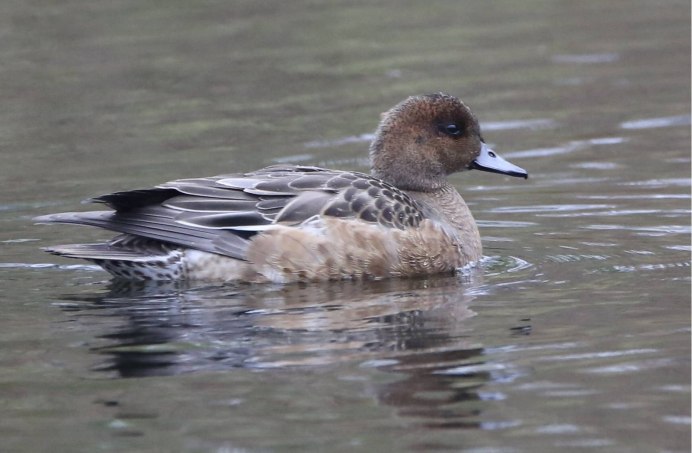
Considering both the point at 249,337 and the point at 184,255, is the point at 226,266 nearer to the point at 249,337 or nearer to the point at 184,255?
the point at 184,255

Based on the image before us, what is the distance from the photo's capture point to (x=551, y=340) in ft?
21.2

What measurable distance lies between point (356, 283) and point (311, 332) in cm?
128

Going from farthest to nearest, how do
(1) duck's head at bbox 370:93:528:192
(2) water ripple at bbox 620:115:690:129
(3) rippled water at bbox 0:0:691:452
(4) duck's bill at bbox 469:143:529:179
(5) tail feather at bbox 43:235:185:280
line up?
1. (2) water ripple at bbox 620:115:690:129
2. (4) duck's bill at bbox 469:143:529:179
3. (1) duck's head at bbox 370:93:528:192
4. (5) tail feather at bbox 43:235:185:280
5. (3) rippled water at bbox 0:0:691:452

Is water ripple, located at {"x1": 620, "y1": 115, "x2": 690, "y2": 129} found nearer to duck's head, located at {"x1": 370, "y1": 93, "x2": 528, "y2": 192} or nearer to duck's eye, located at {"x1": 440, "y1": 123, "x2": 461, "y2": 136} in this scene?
duck's head, located at {"x1": 370, "y1": 93, "x2": 528, "y2": 192}

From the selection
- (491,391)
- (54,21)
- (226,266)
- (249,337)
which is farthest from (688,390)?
(54,21)

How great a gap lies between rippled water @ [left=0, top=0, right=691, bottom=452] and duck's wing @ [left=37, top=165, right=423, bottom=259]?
323mm

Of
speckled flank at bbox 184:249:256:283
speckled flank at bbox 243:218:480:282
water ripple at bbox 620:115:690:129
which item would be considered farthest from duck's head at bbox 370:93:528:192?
water ripple at bbox 620:115:690:129

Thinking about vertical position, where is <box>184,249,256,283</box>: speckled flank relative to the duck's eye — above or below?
below

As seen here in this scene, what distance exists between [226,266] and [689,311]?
2.64 metres

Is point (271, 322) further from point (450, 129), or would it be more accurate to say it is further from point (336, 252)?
point (450, 129)

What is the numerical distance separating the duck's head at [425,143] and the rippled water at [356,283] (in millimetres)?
596

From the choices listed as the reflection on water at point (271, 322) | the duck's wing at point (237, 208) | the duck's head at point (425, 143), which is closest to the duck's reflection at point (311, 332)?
the reflection on water at point (271, 322)

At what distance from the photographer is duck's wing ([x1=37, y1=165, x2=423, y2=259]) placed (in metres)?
7.93

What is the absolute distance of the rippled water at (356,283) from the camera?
5562 mm
